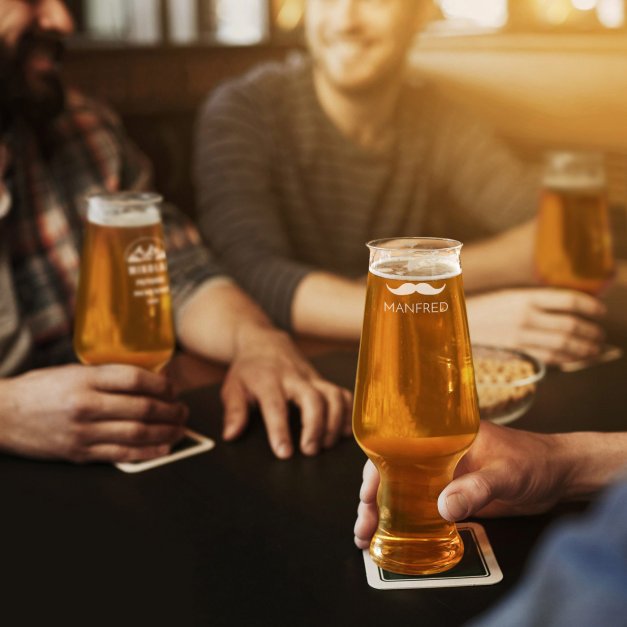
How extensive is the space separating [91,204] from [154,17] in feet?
8.59

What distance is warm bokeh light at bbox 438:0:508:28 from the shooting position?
333 cm

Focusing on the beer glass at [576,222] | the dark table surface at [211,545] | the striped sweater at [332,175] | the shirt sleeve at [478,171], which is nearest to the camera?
the dark table surface at [211,545]

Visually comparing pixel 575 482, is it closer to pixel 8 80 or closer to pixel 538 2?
pixel 8 80

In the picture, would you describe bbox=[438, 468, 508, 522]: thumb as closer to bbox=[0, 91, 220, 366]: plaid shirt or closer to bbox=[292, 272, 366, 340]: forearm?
bbox=[292, 272, 366, 340]: forearm

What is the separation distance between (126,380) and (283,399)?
21 cm

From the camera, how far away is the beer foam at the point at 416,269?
745mm

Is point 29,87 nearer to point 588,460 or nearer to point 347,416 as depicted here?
point 347,416

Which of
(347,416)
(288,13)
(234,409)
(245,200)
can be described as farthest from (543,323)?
(288,13)

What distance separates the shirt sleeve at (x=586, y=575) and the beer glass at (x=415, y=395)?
1.49 feet

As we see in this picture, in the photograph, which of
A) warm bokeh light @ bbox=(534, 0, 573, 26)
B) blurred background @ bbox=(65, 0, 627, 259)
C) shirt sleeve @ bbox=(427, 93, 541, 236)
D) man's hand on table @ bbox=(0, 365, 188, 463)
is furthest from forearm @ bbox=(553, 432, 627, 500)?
warm bokeh light @ bbox=(534, 0, 573, 26)

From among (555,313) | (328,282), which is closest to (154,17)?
(328,282)

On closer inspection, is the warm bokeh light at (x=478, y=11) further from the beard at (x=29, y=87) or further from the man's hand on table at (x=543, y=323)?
the man's hand on table at (x=543, y=323)

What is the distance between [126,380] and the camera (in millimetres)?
1011

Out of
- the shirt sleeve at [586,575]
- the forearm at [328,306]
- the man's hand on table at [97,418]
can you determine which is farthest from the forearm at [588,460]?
the forearm at [328,306]
